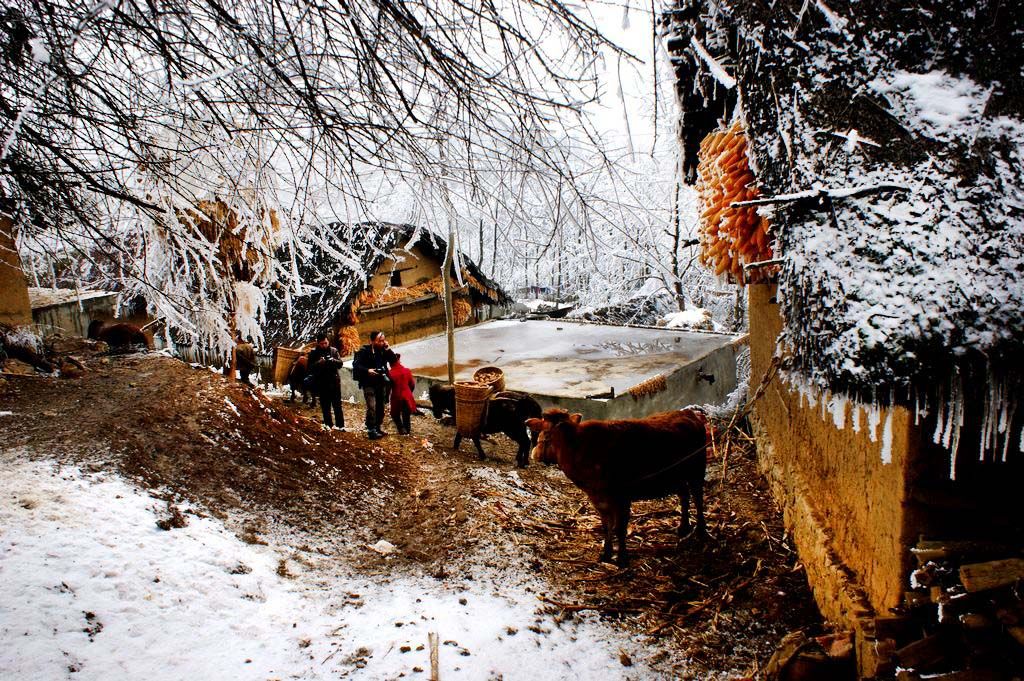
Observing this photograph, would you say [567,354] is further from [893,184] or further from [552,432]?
[893,184]

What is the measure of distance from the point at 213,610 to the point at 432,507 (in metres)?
2.89

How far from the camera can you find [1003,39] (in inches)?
85.0

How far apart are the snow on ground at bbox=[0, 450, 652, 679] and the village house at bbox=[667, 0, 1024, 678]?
1.93m

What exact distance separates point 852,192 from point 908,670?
87.8 inches

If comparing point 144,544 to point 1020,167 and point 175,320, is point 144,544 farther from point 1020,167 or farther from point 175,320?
point 1020,167

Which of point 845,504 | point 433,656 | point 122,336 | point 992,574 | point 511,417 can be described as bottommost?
point 433,656

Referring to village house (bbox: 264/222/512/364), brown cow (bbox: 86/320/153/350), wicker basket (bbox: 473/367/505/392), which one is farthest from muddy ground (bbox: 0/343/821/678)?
village house (bbox: 264/222/512/364)

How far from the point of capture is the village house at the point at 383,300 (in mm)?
16375

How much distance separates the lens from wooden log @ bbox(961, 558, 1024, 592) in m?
2.36

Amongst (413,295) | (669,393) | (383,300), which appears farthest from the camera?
(413,295)

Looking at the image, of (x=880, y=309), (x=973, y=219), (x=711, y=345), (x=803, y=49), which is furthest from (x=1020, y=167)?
(x=711, y=345)

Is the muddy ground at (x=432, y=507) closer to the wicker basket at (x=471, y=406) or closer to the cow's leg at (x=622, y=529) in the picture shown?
the cow's leg at (x=622, y=529)

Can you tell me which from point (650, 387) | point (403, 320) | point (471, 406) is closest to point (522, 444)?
point (471, 406)

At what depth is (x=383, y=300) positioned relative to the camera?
1847cm
